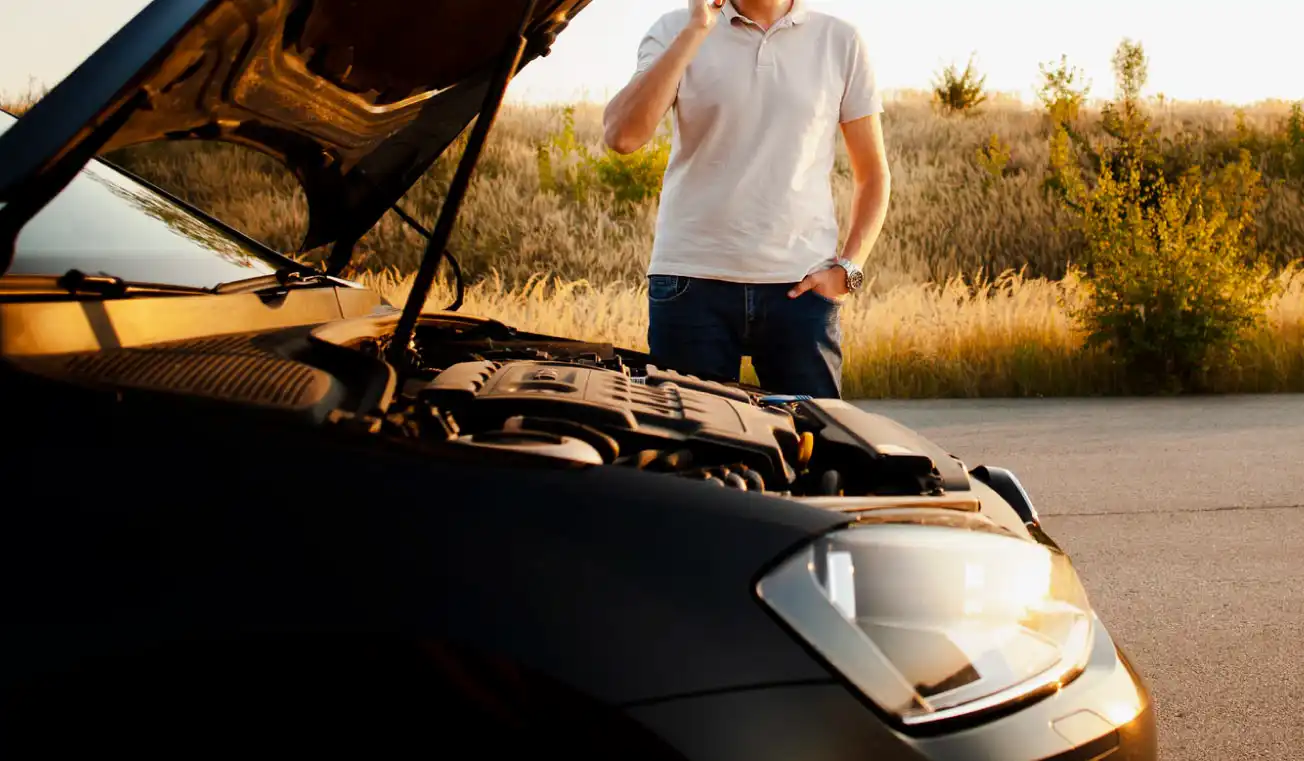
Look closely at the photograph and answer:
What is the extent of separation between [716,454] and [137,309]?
0.84 metres

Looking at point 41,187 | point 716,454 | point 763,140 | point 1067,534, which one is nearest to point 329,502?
point 41,187

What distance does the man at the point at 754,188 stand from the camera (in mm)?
3264

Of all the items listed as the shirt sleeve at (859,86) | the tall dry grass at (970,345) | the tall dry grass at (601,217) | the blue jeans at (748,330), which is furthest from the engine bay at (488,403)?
the tall dry grass at (601,217)

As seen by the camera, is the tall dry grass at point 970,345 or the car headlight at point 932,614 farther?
the tall dry grass at point 970,345

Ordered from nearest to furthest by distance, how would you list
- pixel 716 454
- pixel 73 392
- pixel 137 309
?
pixel 73 392, pixel 137 309, pixel 716 454

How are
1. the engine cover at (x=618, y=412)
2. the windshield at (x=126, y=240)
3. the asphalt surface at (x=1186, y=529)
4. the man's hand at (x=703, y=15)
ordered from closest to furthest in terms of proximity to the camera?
the engine cover at (x=618, y=412)
the windshield at (x=126, y=240)
the man's hand at (x=703, y=15)
the asphalt surface at (x=1186, y=529)

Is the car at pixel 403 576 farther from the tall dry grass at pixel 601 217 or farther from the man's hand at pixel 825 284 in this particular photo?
the tall dry grass at pixel 601 217

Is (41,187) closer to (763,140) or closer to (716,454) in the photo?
(716,454)

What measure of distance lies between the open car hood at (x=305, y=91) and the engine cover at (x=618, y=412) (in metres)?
0.50

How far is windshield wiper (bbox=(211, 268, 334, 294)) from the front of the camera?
2291 mm

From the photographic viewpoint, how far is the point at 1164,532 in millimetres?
5102

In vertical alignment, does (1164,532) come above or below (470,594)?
below

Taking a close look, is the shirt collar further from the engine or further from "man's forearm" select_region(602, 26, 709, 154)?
the engine

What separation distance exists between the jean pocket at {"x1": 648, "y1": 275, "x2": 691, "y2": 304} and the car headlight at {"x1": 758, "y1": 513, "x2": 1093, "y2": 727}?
65.9 inches
